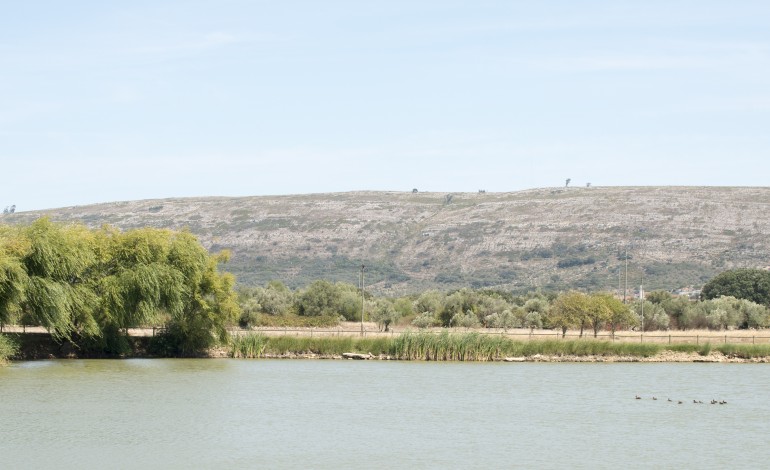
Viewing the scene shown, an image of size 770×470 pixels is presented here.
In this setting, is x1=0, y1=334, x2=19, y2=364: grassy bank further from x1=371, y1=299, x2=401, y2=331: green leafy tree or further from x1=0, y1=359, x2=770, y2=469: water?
x1=371, y1=299, x2=401, y2=331: green leafy tree

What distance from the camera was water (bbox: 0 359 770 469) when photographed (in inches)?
1150

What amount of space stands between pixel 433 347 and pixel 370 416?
64.8 ft

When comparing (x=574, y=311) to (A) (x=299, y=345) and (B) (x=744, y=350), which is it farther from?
(A) (x=299, y=345)

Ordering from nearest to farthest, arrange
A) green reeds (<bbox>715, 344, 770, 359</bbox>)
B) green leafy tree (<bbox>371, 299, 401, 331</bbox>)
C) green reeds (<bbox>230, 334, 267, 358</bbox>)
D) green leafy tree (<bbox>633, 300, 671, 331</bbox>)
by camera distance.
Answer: green reeds (<bbox>230, 334, 267, 358</bbox>)
green reeds (<bbox>715, 344, 770, 359</bbox>)
green leafy tree (<bbox>371, 299, 401, 331</bbox>)
green leafy tree (<bbox>633, 300, 671, 331</bbox>)

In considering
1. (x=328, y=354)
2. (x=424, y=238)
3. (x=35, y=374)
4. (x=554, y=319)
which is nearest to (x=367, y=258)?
(x=424, y=238)

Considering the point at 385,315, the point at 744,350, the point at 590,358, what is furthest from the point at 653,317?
the point at 590,358

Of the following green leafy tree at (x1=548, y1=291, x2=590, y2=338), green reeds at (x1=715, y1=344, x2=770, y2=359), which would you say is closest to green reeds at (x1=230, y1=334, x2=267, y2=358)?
green leafy tree at (x1=548, y1=291, x2=590, y2=338)

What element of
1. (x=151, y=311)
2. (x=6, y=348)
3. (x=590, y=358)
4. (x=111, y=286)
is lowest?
(x=590, y=358)

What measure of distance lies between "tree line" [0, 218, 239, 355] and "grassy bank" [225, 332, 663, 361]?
2.48 m

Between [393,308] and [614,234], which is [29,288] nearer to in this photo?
[393,308]

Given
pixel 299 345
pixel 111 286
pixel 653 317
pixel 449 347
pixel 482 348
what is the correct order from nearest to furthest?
pixel 111 286, pixel 449 347, pixel 482 348, pixel 299 345, pixel 653 317

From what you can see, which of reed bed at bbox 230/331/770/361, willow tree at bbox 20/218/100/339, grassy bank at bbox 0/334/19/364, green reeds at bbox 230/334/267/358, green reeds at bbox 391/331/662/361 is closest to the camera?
grassy bank at bbox 0/334/19/364

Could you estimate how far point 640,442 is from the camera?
32.4m

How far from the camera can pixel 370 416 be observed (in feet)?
120
